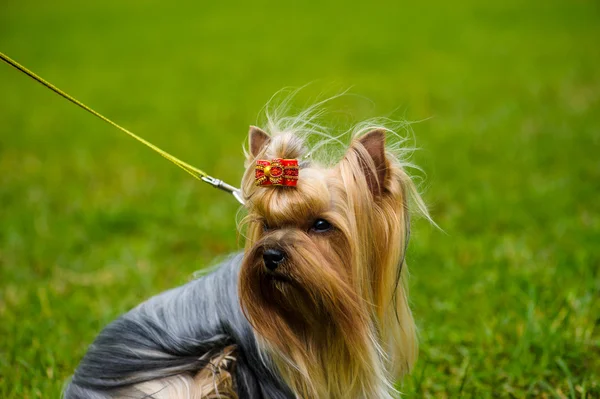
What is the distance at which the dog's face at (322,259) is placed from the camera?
7.28 feet

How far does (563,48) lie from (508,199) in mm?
5538

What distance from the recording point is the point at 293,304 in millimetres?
Result: 2289

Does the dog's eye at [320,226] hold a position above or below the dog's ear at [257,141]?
below

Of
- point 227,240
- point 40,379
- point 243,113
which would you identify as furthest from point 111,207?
point 243,113

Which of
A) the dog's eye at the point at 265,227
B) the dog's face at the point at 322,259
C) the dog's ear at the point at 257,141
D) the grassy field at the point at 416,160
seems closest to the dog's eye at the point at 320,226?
the dog's face at the point at 322,259

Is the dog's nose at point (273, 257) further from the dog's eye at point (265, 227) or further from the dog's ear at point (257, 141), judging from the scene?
the dog's ear at point (257, 141)

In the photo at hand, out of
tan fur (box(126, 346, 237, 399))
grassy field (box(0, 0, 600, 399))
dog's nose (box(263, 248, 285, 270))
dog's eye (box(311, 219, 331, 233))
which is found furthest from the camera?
grassy field (box(0, 0, 600, 399))

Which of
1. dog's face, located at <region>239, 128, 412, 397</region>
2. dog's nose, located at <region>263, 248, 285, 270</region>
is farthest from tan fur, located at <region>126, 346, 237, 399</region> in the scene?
dog's nose, located at <region>263, 248, 285, 270</region>

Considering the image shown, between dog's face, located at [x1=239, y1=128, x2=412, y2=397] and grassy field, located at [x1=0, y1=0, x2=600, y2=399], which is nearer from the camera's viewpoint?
dog's face, located at [x1=239, y1=128, x2=412, y2=397]

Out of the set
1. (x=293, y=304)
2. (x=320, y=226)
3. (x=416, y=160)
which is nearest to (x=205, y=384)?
(x=293, y=304)

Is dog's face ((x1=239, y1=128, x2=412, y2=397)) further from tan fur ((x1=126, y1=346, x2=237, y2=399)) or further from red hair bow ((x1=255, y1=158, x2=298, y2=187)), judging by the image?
tan fur ((x1=126, y1=346, x2=237, y2=399))

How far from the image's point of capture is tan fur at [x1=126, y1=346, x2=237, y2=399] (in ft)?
7.91

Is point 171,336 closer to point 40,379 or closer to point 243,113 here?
point 40,379

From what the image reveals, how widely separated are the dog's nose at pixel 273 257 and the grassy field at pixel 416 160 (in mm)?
707
